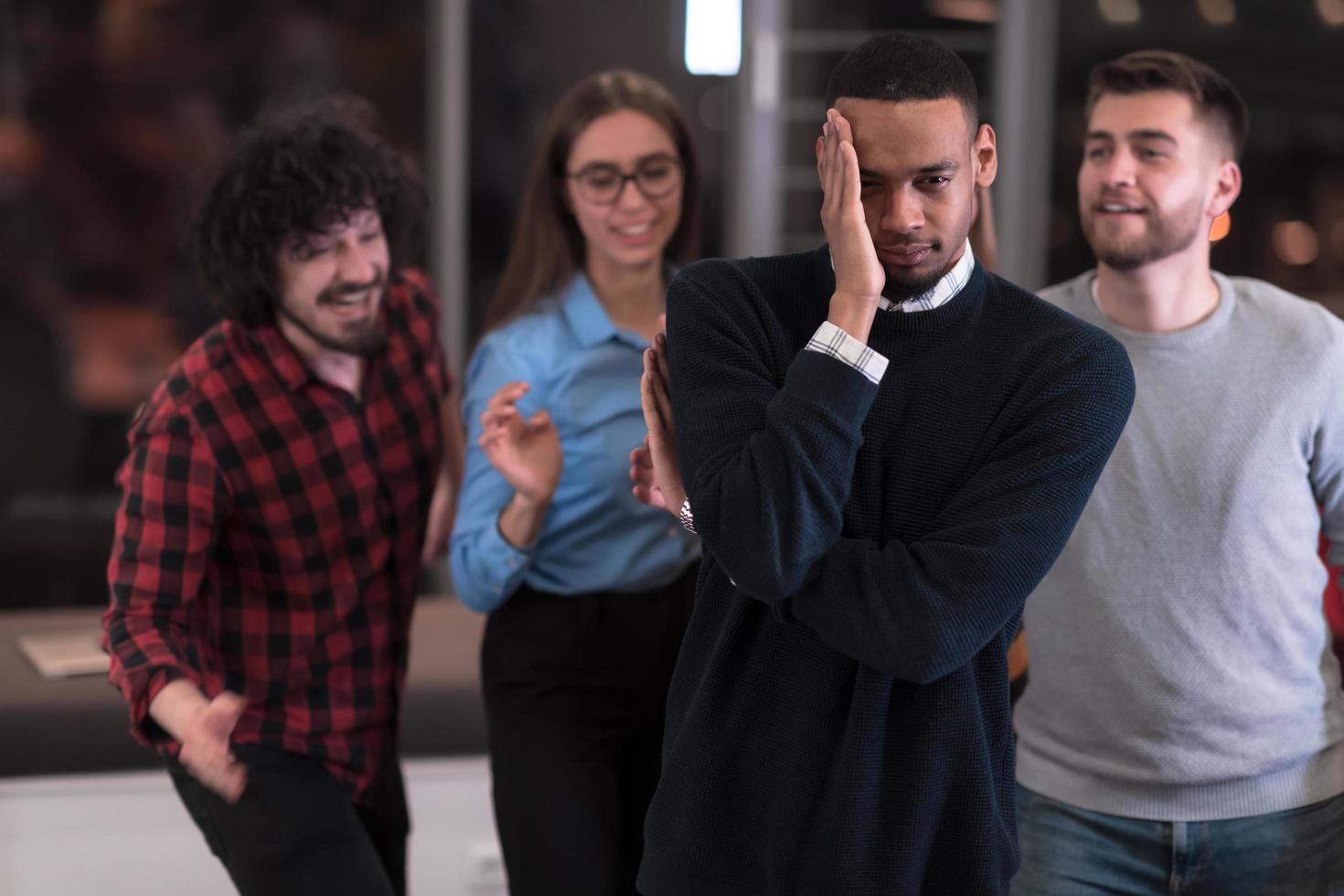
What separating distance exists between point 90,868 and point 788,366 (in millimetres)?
1745

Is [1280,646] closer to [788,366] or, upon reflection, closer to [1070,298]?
[1070,298]

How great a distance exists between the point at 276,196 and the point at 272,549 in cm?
51

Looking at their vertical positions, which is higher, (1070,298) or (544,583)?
(1070,298)

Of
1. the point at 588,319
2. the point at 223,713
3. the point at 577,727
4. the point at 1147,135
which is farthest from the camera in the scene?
the point at 588,319

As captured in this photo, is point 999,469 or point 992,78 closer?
point 999,469

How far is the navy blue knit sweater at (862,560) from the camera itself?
123 cm

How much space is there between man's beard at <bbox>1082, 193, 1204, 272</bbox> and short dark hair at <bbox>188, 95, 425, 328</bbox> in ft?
3.48

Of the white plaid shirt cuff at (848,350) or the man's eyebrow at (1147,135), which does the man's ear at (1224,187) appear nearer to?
the man's eyebrow at (1147,135)

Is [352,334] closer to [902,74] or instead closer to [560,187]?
[560,187]

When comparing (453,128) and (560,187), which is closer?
(560,187)

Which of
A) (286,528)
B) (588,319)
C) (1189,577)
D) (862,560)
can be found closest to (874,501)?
(862,560)

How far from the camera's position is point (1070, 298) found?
6.32 ft

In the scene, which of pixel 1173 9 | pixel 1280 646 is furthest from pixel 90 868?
pixel 1173 9

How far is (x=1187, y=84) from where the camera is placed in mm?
1857
